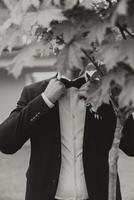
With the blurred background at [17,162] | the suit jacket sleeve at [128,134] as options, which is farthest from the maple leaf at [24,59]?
the blurred background at [17,162]

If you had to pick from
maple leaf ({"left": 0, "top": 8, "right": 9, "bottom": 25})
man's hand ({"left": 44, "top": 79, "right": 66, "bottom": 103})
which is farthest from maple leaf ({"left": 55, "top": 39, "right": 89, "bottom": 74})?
man's hand ({"left": 44, "top": 79, "right": 66, "bottom": 103})

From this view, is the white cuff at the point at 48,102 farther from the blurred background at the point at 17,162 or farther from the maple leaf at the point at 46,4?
the blurred background at the point at 17,162

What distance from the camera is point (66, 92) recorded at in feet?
10.2

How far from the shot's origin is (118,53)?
215 centimetres

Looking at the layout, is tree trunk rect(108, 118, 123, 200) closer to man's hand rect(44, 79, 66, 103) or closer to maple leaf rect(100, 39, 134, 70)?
man's hand rect(44, 79, 66, 103)

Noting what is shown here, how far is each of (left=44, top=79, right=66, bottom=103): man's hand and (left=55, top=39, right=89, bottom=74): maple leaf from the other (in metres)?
0.79

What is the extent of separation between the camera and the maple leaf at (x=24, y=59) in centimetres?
220

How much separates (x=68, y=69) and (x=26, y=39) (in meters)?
0.26

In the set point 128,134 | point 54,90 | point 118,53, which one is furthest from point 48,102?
point 118,53

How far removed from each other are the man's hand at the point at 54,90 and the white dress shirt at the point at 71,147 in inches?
2.1

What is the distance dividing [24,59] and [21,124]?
904 mm

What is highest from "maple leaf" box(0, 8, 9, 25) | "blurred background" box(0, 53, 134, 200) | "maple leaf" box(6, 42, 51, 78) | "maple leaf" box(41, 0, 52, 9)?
"maple leaf" box(41, 0, 52, 9)

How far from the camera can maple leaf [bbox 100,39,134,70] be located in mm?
2127

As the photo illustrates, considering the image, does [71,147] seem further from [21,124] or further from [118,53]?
[118,53]
